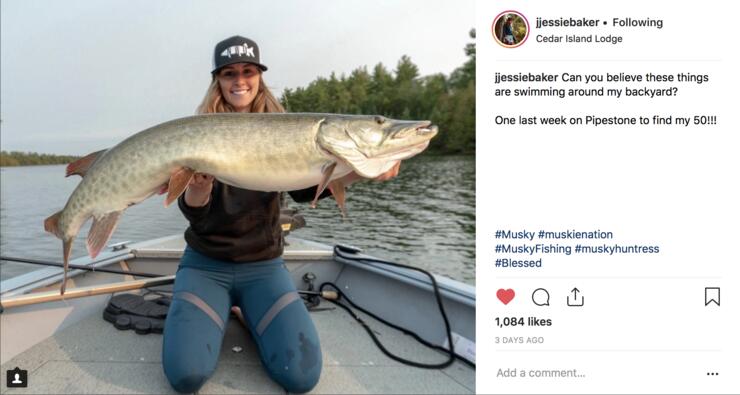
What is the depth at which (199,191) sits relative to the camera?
8.97 ft

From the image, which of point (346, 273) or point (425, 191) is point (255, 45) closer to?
point (346, 273)

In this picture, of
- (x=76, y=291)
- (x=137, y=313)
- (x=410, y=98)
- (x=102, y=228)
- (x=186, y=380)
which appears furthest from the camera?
(x=410, y=98)

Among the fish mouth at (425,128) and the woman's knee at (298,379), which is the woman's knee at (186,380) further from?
the fish mouth at (425,128)

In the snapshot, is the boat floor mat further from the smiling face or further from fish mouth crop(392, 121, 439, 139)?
fish mouth crop(392, 121, 439, 139)

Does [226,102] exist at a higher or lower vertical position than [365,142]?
higher

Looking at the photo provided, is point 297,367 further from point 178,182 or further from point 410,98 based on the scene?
point 410,98

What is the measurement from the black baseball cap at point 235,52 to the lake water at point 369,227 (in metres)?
5.70

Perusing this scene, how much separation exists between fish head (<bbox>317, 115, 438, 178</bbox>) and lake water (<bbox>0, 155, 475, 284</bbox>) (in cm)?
675

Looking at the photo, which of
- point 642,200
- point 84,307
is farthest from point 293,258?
point 642,200

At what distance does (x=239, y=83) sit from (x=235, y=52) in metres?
0.22

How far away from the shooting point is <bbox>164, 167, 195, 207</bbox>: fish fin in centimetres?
214

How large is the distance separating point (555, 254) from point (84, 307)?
11.5 feet

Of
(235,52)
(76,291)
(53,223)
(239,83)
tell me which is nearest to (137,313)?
(76,291)

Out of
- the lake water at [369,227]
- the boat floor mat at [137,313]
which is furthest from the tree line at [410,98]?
the boat floor mat at [137,313]
